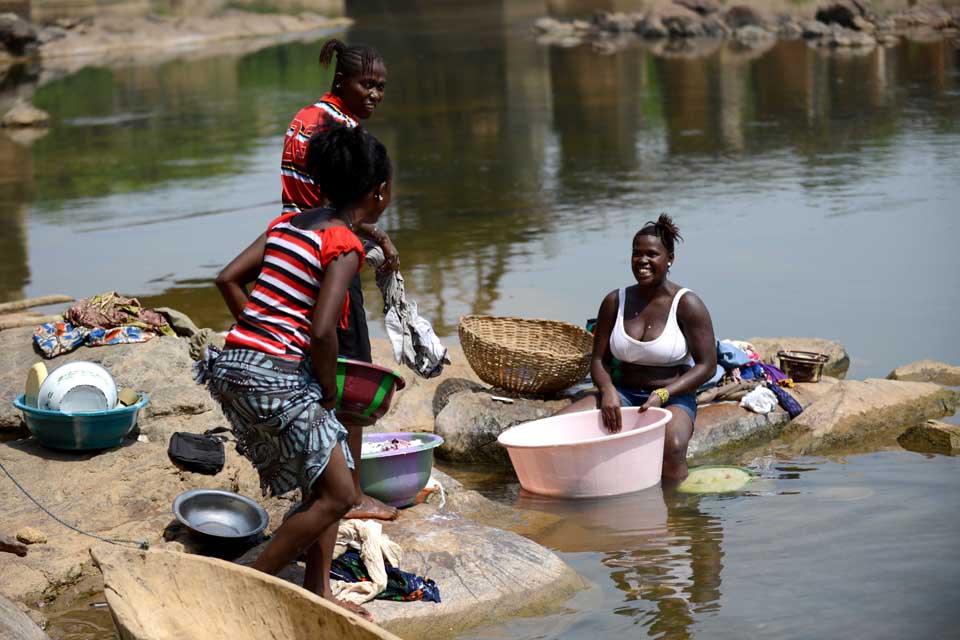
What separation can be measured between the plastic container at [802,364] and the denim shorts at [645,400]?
3.34ft

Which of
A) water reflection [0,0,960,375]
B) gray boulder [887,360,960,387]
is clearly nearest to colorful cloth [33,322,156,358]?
water reflection [0,0,960,375]

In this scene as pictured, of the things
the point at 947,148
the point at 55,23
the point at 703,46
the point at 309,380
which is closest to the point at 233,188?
the point at 947,148

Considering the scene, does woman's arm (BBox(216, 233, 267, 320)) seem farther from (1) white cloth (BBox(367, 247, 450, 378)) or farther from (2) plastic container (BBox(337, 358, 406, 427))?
(1) white cloth (BBox(367, 247, 450, 378))

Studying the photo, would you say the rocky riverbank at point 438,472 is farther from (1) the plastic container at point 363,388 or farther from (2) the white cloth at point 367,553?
(1) the plastic container at point 363,388

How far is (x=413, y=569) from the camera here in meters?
5.17

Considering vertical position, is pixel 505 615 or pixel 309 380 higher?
pixel 309 380

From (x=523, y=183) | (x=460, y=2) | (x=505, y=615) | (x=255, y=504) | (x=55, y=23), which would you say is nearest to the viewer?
(x=505, y=615)

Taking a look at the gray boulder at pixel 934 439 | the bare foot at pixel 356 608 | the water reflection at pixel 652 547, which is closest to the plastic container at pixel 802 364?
the gray boulder at pixel 934 439

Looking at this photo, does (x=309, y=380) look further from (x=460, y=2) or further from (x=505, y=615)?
(x=460, y=2)

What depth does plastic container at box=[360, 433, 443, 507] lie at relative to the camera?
18.3 feet

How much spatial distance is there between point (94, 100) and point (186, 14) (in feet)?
75.4

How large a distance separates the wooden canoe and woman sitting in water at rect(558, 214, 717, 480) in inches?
112

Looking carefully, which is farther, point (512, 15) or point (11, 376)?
point (512, 15)

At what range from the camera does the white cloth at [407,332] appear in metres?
5.57
